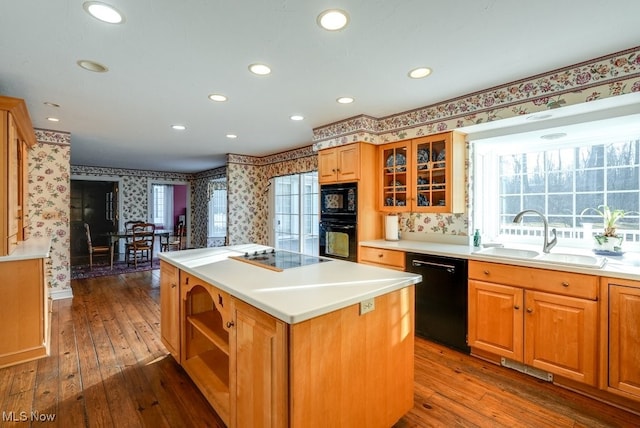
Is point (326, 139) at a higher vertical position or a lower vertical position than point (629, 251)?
higher

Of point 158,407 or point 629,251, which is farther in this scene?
point 629,251

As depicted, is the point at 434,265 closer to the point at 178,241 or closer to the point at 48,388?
the point at 48,388

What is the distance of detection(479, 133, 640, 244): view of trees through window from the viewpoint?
2510mm

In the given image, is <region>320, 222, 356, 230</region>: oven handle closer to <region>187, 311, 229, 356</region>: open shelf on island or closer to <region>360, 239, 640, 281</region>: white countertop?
<region>360, 239, 640, 281</region>: white countertop

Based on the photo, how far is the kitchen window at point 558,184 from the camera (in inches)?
99.0

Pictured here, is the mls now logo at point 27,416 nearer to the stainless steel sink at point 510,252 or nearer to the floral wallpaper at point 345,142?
the floral wallpaper at point 345,142

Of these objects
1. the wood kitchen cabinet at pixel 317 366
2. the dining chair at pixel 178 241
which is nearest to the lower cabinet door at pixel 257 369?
the wood kitchen cabinet at pixel 317 366

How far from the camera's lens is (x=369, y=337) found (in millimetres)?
1481

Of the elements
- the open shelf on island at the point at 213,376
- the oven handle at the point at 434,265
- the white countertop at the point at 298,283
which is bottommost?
the open shelf on island at the point at 213,376

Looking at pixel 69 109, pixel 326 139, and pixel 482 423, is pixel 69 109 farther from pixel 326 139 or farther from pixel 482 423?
pixel 482 423

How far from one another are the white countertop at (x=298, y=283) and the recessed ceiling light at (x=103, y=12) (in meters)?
1.47

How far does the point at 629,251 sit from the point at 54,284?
6.34m

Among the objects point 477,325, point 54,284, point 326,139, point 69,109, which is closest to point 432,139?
point 326,139

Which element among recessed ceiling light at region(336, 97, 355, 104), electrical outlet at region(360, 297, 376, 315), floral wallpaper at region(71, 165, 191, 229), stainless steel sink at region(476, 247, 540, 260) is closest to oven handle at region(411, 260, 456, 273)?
stainless steel sink at region(476, 247, 540, 260)
